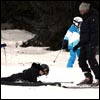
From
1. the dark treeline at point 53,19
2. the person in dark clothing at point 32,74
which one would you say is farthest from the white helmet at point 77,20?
the dark treeline at point 53,19

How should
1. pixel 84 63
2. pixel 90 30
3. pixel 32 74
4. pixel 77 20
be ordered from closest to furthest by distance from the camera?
1. pixel 90 30
2. pixel 84 63
3. pixel 32 74
4. pixel 77 20

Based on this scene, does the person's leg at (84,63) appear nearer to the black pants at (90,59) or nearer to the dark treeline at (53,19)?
the black pants at (90,59)

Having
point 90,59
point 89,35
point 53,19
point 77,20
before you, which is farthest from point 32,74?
point 53,19

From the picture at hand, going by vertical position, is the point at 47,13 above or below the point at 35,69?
above

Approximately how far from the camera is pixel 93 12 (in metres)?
8.02

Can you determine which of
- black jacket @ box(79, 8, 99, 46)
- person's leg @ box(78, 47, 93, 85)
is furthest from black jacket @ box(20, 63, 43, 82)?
black jacket @ box(79, 8, 99, 46)

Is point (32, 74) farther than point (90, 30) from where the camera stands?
Yes

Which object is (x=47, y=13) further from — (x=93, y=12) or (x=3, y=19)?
(x=3, y=19)

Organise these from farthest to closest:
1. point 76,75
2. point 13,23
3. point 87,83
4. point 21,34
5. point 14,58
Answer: point 13,23, point 21,34, point 14,58, point 76,75, point 87,83

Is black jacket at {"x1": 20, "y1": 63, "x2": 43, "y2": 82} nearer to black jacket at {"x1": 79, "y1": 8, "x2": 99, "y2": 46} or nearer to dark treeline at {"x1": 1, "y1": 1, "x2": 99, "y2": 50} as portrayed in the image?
black jacket at {"x1": 79, "y1": 8, "x2": 99, "y2": 46}

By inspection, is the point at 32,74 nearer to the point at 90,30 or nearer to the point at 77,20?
the point at 90,30

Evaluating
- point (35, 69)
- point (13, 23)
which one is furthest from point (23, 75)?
point (13, 23)

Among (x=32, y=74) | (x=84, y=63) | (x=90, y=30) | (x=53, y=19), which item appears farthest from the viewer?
(x=53, y=19)

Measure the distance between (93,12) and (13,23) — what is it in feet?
86.0
